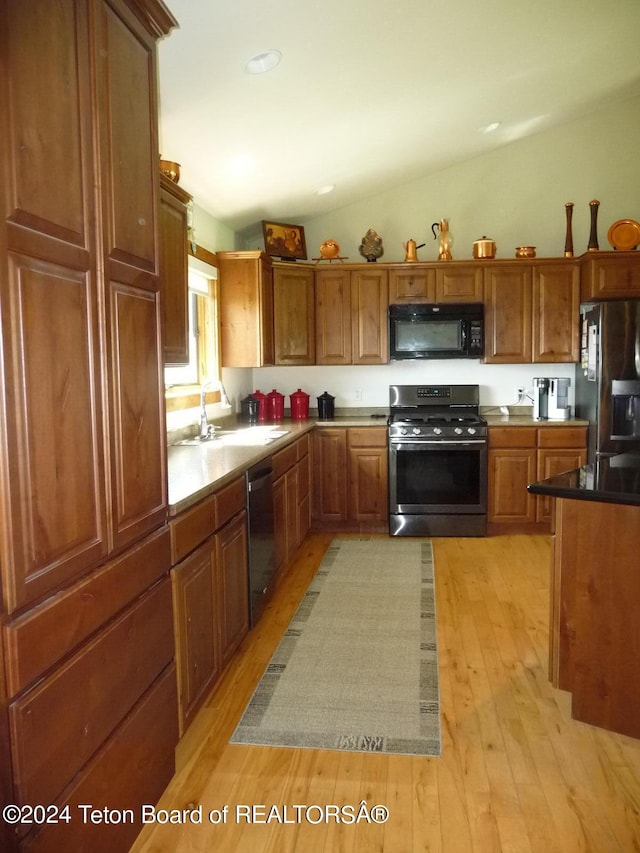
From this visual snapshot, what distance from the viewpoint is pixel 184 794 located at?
1908 millimetres

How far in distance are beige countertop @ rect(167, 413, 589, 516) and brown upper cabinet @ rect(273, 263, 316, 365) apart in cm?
56

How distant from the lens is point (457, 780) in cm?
196

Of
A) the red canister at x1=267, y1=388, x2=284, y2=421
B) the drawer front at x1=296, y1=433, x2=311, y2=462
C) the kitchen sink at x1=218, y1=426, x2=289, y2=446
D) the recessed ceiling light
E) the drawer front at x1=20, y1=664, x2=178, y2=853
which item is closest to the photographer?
the drawer front at x1=20, y1=664, x2=178, y2=853

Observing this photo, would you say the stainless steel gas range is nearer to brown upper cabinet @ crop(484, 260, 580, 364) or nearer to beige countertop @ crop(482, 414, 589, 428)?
beige countertop @ crop(482, 414, 589, 428)

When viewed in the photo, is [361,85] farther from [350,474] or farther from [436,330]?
[350,474]

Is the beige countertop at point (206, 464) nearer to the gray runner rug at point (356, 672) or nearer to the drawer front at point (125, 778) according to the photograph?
the drawer front at point (125, 778)

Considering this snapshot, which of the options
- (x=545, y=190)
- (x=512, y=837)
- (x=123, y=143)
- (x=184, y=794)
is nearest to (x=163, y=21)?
(x=123, y=143)

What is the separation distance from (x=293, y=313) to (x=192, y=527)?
9.72 ft

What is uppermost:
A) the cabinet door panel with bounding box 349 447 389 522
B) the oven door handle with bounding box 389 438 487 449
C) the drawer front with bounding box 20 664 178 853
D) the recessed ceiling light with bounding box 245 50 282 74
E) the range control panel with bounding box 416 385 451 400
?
the recessed ceiling light with bounding box 245 50 282 74

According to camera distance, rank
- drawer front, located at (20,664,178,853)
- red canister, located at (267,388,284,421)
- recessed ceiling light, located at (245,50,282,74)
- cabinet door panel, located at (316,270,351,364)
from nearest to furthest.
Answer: drawer front, located at (20,664,178,853)
recessed ceiling light, located at (245,50,282,74)
cabinet door panel, located at (316,270,351,364)
red canister, located at (267,388,284,421)

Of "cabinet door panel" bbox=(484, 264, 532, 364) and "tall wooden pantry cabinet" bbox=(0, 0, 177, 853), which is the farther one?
"cabinet door panel" bbox=(484, 264, 532, 364)

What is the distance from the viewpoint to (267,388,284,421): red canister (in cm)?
514

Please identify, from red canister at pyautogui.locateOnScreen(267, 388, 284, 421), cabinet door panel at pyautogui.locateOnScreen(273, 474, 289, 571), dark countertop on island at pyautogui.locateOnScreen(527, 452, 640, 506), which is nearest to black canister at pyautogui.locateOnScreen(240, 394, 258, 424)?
red canister at pyautogui.locateOnScreen(267, 388, 284, 421)

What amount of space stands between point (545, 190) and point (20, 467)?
4.93 metres
